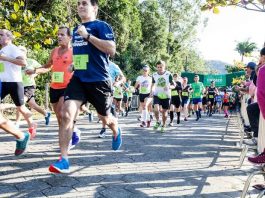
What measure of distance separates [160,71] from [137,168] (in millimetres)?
5766

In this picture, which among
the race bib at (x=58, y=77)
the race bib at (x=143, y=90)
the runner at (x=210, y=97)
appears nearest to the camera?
the race bib at (x=58, y=77)

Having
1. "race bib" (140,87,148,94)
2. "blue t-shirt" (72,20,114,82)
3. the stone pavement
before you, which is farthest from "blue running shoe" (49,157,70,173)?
"race bib" (140,87,148,94)

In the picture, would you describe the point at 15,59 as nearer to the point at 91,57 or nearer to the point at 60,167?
the point at 91,57

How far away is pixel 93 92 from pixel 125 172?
109 cm

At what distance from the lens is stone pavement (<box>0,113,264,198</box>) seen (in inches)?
141

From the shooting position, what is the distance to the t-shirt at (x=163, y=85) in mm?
10016

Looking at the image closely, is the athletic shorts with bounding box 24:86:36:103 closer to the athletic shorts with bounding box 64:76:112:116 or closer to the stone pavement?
the stone pavement

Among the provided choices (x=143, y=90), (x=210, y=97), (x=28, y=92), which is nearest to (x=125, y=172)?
(x=28, y=92)

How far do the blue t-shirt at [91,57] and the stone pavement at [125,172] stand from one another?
46.0 inches

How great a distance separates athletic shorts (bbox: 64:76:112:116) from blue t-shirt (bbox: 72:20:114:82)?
Result: 0.06m

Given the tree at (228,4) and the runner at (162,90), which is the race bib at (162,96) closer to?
the runner at (162,90)

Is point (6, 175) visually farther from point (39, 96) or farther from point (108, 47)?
point (39, 96)

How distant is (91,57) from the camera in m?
4.17

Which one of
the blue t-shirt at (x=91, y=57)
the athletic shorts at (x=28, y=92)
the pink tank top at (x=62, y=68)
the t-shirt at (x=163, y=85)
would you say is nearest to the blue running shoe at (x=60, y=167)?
the blue t-shirt at (x=91, y=57)
